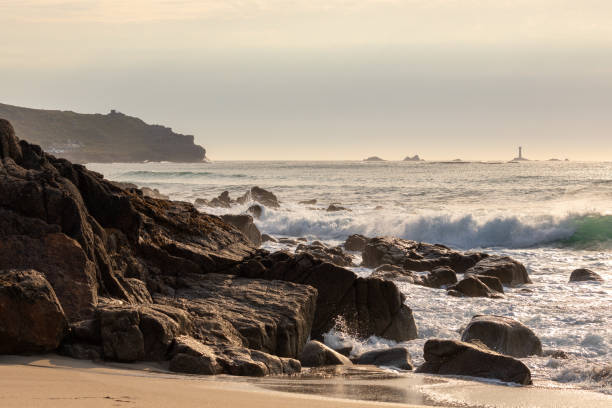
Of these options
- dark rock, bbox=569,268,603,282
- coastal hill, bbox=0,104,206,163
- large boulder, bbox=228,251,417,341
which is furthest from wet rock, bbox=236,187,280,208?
coastal hill, bbox=0,104,206,163

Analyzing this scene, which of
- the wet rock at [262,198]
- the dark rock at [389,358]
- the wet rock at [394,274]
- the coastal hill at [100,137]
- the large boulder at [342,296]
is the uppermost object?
the coastal hill at [100,137]

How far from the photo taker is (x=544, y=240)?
24.5 meters

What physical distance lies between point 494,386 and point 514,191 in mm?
39008

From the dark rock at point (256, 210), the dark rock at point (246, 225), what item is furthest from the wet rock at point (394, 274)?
the dark rock at point (256, 210)

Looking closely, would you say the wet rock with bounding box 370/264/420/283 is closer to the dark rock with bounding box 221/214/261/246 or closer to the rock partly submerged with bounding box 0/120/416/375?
the rock partly submerged with bounding box 0/120/416/375

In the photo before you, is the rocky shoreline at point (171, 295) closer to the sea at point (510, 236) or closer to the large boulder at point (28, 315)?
the large boulder at point (28, 315)

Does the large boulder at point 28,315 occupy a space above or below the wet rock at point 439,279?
above

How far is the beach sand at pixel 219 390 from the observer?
14.5ft

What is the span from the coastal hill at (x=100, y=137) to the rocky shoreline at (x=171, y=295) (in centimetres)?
15115

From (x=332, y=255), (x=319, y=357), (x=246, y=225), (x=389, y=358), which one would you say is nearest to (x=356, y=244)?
(x=246, y=225)

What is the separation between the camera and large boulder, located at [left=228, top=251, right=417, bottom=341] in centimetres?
955

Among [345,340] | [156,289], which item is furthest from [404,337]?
[156,289]

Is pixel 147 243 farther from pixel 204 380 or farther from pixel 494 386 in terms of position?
pixel 494 386

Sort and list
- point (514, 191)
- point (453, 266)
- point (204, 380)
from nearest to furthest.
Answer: point (204, 380) → point (453, 266) → point (514, 191)
